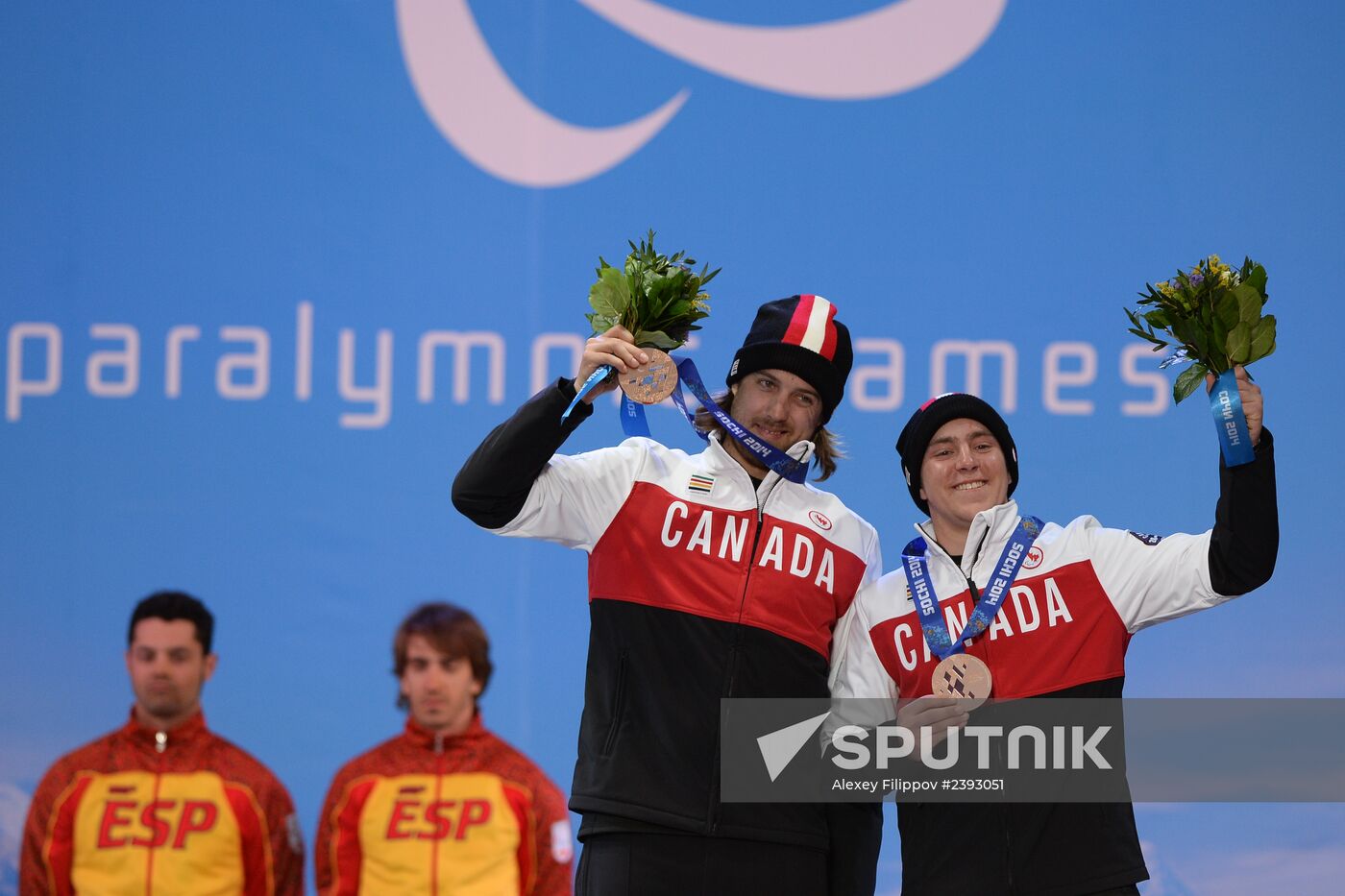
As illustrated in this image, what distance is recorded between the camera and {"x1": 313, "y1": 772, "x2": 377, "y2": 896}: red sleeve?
368cm

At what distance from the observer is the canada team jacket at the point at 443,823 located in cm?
364

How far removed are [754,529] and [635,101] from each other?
1.81m

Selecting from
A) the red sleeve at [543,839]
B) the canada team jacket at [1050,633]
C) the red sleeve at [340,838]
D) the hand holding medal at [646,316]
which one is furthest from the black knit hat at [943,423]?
the red sleeve at [340,838]

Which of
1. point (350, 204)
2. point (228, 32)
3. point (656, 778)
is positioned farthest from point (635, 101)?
point (656, 778)

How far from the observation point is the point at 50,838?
12.1ft

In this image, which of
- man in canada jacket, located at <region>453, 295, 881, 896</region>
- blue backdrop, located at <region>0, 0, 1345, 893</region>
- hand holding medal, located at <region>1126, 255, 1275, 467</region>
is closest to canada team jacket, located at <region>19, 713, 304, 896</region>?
blue backdrop, located at <region>0, 0, 1345, 893</region>

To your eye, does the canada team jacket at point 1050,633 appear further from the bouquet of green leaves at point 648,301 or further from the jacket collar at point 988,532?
the bouquet of green leaves at point 648,301

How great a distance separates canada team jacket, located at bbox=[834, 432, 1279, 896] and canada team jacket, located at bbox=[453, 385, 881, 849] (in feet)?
0.51

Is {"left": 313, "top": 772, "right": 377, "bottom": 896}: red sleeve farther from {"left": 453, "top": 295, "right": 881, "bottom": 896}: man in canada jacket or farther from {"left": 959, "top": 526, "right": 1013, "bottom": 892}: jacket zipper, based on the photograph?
{"left": 959, "top": 526, "right": 1013, "bottom": 892}: jacket zipper

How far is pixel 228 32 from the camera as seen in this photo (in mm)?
4004

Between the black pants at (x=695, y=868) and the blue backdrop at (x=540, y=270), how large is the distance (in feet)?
4.39

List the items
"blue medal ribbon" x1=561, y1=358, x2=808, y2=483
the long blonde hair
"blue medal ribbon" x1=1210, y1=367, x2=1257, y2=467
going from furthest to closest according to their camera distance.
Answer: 1. the long blonde hair
2. "blue medal ribbon" x1=561, y1=358, x2=808, y2=483
3. "blue medal ribbon" x1=1210, y1=367, x2=1257, y2=467

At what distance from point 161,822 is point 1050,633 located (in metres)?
2.47

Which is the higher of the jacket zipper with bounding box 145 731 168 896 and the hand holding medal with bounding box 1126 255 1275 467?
the hand holding medal with bounding box 1126 255 1275 467
